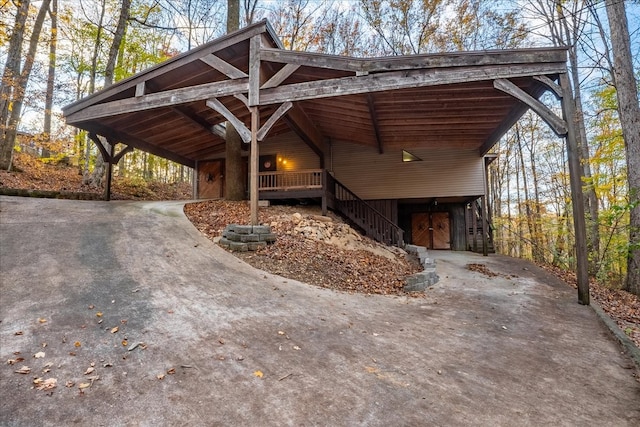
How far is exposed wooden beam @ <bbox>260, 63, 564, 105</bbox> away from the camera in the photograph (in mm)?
5664

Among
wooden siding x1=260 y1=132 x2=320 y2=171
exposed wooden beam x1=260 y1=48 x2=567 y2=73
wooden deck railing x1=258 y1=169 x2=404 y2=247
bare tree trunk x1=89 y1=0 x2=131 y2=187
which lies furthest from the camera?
wooden siding x1=260 y1=132 x2=320 y2=171

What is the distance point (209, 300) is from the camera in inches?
156

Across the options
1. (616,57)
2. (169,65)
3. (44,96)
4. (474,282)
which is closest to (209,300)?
(474,282)

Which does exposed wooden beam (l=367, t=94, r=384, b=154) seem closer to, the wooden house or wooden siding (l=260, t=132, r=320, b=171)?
the wooden house

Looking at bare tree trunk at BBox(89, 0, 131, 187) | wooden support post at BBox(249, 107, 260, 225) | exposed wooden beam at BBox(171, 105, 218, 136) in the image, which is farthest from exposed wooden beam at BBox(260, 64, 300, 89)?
bare tree trunk at BBox(89, 0, 131, 187)

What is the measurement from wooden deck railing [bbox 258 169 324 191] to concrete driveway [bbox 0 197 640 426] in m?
5.33

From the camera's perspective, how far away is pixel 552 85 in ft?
17.9

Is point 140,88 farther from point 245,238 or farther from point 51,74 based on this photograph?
point 51,74

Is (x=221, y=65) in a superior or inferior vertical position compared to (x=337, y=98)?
superior

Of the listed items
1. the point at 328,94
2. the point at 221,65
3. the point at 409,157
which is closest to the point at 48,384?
the point at 328,94

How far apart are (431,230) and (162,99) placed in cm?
1237

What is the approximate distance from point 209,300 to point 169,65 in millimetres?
6755

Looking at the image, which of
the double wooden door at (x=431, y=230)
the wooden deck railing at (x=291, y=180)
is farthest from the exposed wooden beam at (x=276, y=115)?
the double wooden door at (x=431, y=230)

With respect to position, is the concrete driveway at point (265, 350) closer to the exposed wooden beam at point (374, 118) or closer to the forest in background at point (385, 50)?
the exposed wooden beam at point (374, 118)
